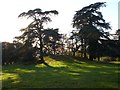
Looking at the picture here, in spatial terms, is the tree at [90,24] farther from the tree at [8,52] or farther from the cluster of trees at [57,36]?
the tree at [8,52]

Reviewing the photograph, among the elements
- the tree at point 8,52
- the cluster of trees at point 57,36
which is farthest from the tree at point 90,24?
the tree at point 8,52

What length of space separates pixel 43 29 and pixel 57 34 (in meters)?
2.99

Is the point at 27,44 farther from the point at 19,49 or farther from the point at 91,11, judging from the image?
the point at 91,11

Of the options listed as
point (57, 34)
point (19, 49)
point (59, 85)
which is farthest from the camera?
point (19, 49)

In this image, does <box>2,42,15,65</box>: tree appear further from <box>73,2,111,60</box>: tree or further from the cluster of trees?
<box>73,2,111,60</box>: tree

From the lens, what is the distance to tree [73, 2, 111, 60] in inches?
1809

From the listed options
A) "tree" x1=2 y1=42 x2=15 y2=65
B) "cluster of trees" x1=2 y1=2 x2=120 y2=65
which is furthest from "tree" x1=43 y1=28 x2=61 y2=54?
"tree" x1=2 y1=42 x2=15 y2=65

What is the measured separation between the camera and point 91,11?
47.5 metres

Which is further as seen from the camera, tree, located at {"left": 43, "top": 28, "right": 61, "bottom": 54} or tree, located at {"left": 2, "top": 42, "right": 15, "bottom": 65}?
tree, located at {"left": 2, "top": 42, "right": 15, "bottom": 65}

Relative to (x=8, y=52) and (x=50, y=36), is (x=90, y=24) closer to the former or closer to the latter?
(x=50, y=36)

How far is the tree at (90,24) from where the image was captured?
45.9 metres

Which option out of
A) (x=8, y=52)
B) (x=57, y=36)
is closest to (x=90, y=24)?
(x=57, y=36)

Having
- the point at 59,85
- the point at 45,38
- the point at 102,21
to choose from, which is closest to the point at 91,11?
the point at 102,21

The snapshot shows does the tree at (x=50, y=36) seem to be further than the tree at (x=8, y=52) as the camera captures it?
No
